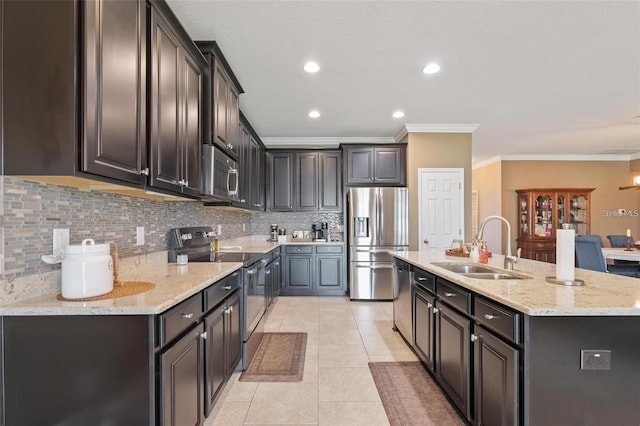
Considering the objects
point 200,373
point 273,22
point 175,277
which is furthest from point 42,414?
point 273,22

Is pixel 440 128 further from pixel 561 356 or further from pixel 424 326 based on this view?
pixel 561 356

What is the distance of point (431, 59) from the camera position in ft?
9.06

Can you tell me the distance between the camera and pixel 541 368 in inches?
50.4

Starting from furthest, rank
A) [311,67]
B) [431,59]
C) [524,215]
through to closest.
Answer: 1. [524,215]
2. [311,67]
3. [431,59]

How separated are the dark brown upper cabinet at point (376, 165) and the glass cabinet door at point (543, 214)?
3.65 metres

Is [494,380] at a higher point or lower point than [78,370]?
lower

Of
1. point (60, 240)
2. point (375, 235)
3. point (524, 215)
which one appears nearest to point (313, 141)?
point (375, 235)

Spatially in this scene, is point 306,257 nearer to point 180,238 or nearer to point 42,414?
point 180,238

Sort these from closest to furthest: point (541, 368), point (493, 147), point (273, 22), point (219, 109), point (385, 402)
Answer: point (541, 368), point (385, 402), point (273, 22), point (219, 109), point (493, 147)

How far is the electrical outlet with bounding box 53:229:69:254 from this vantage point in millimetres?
1440

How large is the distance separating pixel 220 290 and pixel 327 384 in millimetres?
1100

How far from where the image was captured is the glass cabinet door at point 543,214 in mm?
6535

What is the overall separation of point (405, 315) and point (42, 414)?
260cm

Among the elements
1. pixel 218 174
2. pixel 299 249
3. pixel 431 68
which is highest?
pixel 431 68
